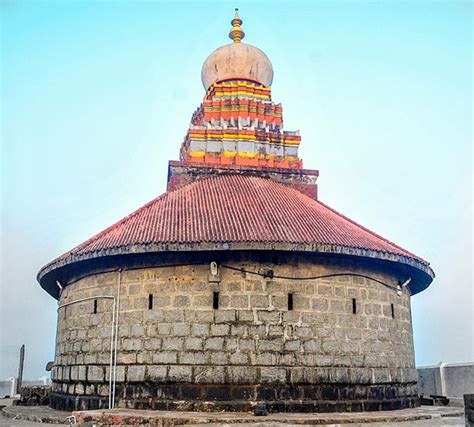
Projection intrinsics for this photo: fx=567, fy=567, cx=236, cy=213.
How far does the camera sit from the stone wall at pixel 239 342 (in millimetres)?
10758

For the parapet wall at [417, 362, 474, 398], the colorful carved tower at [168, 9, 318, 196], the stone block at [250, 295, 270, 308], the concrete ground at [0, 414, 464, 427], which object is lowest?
the concrete ground at [0, 414, 464, 427]

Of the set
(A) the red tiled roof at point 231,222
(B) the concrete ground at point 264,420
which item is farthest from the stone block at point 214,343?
(A) the red tiled roof at point 231,222

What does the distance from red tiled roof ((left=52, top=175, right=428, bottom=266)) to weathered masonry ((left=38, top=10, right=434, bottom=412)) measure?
0.18ft

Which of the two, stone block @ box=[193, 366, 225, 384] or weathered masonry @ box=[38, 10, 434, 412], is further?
weathered masonry @ box=[38, 10, 434, 412]

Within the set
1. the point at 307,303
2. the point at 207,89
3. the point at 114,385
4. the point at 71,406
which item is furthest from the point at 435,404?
the point at 207,89

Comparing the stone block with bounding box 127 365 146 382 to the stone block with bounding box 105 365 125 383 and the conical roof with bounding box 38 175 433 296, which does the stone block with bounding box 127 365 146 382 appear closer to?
the stone block with bounding box 105 365 125 383

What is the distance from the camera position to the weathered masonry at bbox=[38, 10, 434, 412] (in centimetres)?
1082

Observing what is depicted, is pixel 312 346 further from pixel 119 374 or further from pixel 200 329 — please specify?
pixel 119 374

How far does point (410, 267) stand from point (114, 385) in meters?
6.94

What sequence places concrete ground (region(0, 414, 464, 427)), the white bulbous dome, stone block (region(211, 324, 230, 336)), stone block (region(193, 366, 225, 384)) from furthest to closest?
1. the white bulbous dome
2. stone block (region(211, 324, 230, 336))
3. stone block (region(193, 366, 225, 384))
4. concrete ground (region(0, 414, 464, 427))

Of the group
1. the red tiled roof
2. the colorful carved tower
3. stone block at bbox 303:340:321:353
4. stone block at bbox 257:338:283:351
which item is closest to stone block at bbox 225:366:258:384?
stone block at bbox 257:338:283:351

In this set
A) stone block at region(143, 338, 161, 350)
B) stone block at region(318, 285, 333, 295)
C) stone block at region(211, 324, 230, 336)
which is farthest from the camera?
stone block at region(318, 285, 333, 295)

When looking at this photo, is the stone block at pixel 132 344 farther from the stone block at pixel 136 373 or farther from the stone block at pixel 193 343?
the stone block at pixel 193 343

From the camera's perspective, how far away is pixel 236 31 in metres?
21.2
